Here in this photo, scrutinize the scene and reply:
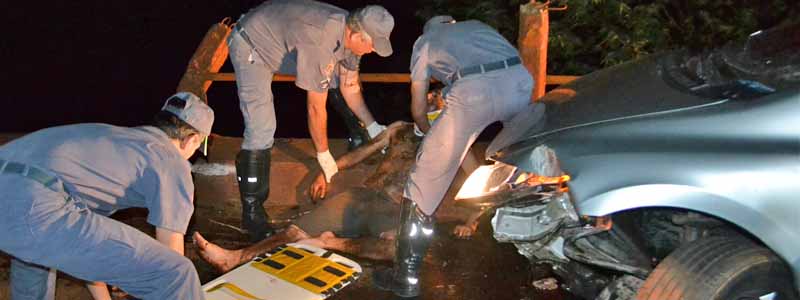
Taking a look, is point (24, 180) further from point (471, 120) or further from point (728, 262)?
point (728, 262)

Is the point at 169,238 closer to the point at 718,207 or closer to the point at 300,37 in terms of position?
the point at 300,37

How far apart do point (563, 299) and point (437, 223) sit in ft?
3.94

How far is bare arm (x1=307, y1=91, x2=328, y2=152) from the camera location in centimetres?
459

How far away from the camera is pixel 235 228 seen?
4.98 m

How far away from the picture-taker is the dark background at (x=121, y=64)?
16141 millimetres

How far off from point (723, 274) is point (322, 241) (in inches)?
93.2

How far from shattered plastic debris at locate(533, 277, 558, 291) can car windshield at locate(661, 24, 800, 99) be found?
1.29 m

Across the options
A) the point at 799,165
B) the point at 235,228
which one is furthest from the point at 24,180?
the point at 799,165

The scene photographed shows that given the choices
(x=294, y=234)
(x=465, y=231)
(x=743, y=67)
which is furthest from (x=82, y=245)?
(x=743, y=67)

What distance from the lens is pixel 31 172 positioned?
278cm

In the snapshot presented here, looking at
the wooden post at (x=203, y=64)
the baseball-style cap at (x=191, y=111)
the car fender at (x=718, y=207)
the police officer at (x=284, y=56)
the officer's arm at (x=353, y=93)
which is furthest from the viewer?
the wooden post at (x=203, y=64)

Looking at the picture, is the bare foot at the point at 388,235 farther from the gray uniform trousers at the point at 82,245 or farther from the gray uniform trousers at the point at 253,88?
the gray uniform trousers at the point at 82,245

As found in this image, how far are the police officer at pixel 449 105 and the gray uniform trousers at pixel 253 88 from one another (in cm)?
113

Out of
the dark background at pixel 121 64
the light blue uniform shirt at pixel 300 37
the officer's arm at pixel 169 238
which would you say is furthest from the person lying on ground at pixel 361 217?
the dark background at pixel 121 64
